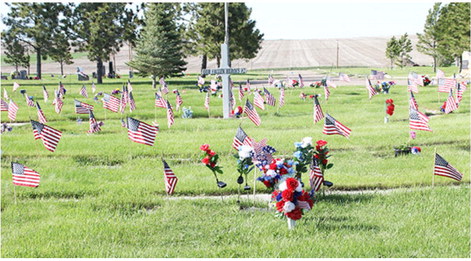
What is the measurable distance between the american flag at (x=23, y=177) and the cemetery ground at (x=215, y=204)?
466mm

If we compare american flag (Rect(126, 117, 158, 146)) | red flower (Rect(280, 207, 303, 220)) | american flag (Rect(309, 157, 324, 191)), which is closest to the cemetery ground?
red flower (Rect(280, 207, 303, 220))

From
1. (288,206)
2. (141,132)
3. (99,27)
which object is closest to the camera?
(288,206)

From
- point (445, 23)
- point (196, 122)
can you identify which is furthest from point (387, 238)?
point (445, 23)

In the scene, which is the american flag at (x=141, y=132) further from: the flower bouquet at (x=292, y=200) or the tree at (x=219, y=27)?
the tree at (x=219, y=27)

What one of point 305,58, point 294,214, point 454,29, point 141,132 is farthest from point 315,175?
point 305,58

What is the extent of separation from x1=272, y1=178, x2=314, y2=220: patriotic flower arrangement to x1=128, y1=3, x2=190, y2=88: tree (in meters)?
35.1

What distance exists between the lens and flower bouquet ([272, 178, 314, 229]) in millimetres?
7180

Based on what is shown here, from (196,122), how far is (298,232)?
A: 1240cm

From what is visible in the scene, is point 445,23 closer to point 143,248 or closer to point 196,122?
point 196,122

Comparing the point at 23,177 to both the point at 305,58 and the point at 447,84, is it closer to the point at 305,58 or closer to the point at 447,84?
the point at 447,84

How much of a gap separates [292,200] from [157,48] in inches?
1433

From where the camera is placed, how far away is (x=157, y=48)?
42031 mm

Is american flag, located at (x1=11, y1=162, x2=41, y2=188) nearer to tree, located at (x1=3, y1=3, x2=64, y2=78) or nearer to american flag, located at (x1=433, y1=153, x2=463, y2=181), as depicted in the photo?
american flag, located at (x1=433, y1=153, x2=463, y2=181)

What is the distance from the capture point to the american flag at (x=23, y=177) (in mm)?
8773
